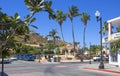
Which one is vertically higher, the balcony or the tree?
the balcony

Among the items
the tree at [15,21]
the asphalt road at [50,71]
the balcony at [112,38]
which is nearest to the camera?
the tree at [15,21]

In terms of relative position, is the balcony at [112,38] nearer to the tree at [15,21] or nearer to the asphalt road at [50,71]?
the asphalt road at [50,71]

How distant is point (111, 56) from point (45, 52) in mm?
55228

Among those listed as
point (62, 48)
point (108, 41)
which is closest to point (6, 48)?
point (108, 41)

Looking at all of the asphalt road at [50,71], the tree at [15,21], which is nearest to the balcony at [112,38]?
the asphalt road at [50,71]

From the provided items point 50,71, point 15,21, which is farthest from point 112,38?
point 15,21

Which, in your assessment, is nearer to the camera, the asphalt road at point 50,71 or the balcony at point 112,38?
the asphalt road at point 50,71

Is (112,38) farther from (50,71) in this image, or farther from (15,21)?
(15,21)

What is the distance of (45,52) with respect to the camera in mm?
101812

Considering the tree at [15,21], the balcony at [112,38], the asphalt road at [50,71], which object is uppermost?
the balcony at [112,38]

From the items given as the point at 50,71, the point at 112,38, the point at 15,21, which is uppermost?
the point at 112,38

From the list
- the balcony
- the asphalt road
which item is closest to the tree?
the asphalt road

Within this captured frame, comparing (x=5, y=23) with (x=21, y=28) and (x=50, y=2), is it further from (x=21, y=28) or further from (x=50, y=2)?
(x=50, y=2)

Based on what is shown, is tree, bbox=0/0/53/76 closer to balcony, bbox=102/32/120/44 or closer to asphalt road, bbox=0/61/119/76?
asphalt road, bbox=0/61/119/76
